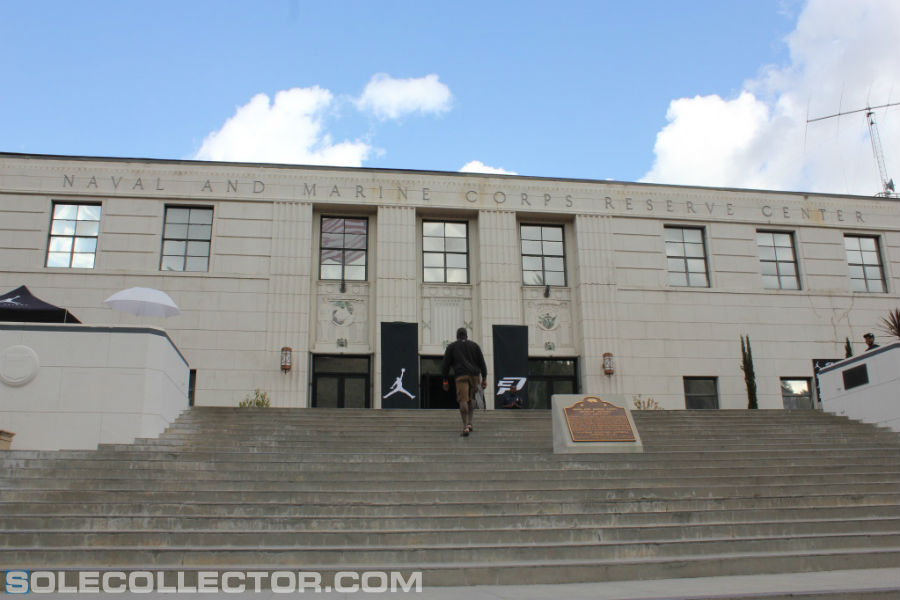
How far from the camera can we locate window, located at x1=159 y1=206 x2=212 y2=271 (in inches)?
853

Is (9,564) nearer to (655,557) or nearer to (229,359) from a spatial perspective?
(655,557)

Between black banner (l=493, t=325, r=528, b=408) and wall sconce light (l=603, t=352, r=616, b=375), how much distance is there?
2.33 meters

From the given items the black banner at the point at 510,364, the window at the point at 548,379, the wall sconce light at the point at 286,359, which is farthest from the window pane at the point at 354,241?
the window at the point at 548,379

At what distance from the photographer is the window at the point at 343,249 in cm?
2250

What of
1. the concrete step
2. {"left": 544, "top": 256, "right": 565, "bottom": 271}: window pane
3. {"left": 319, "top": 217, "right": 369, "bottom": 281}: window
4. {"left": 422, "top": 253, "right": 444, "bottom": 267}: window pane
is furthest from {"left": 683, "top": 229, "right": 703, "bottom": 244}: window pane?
the concrete step

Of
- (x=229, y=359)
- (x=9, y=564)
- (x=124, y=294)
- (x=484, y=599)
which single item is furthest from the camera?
(x=229, y=359)

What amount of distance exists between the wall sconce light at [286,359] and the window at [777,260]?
1501 cm

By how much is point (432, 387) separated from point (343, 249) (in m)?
5.03

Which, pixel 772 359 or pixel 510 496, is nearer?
pixel 510 496

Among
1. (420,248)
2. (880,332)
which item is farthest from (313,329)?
(880,332)

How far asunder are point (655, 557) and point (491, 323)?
14206 mm

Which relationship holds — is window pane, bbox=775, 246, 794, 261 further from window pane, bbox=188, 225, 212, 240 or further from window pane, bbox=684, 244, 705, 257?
window pane, bbox=188, 225, 212, 240

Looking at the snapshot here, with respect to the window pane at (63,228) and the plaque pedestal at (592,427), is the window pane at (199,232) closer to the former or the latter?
the window pane at (63,228)

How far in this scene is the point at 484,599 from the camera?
6320 mm
